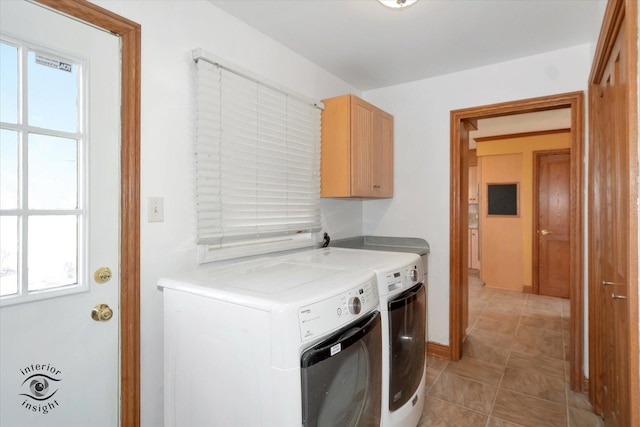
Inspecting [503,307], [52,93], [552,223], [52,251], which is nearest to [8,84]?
[52,93]

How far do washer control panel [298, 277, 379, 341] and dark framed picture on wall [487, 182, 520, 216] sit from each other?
4469 millimetres

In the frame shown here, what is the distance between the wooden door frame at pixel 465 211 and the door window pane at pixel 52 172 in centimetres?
257

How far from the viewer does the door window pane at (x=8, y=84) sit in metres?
1.14

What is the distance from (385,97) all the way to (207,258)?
90.1 inches

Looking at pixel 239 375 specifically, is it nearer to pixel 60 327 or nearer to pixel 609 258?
pixel 60 327

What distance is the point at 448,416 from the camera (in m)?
2.09

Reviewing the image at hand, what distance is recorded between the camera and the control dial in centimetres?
129

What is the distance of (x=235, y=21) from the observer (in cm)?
199

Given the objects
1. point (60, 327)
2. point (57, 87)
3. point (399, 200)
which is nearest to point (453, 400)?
point (399, 200)

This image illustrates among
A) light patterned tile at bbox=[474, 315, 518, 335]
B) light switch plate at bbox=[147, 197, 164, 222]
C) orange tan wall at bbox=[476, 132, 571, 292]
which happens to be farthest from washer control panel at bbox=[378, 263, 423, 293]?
orange tan wall at bbox=[476, 132, 571, 292]

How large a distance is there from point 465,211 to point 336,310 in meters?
2.23

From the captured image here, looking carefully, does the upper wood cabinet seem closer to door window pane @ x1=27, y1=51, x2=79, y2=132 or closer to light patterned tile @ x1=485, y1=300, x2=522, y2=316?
door window pane @ x1=27, y1=51, x2=79, y2=132

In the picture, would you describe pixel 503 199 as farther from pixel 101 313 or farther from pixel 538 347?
pixel 101 313

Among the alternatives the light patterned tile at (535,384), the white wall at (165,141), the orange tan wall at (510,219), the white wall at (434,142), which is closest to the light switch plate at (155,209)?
the white wall at (165,141)
